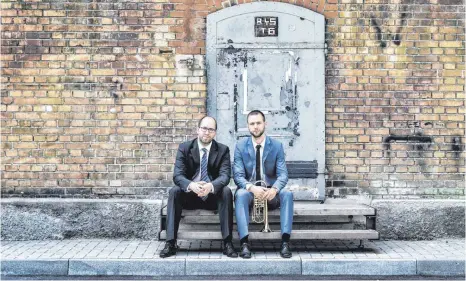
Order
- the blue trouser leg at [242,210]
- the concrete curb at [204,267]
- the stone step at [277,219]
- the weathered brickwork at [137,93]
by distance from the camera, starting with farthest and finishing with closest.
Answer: the weathered brickwork at [137,93] < the stone step at [277,219] < the blue trouser leg at [242,210] < the concrete curb at [204,267]

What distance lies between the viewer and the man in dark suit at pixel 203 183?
601cm

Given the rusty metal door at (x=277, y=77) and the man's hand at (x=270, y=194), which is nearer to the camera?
the man's hand at (x=270, y=194)

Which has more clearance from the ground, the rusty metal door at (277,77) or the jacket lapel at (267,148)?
the rusty metal door at (277,77)

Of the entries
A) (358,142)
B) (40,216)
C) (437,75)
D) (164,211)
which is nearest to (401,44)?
(437,75)

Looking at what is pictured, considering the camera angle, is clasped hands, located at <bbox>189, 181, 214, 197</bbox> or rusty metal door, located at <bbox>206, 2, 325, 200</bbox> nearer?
clasped hands, located at <bbox>189, 181, 214, 197</bbox>

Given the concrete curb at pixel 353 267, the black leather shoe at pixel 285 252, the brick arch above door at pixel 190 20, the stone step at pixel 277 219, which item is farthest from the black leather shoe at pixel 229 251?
the brick arch above door at pixel 190 20

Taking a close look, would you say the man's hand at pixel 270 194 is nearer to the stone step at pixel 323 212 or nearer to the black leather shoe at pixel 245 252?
the stone step at pixel 323 212

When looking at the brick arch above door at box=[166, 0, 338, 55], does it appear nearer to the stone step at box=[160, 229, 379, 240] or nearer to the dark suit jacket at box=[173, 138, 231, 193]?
the dark suit jacket at box=[173, 138, 231, 193]

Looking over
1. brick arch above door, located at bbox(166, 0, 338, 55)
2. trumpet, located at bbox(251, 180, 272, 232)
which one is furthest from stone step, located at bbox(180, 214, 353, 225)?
brick arch above door, located at bbox(166, 0, 338, 55)

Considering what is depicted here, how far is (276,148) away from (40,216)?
3282mm

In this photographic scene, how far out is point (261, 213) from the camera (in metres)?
6.26

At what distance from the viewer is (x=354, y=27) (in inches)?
287

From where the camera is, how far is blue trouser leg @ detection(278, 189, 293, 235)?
5.99 m

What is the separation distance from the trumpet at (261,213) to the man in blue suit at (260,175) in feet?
0.23
